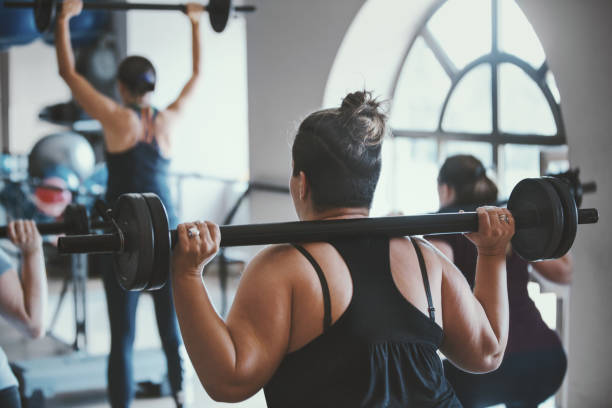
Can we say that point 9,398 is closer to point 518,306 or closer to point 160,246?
point 160,246

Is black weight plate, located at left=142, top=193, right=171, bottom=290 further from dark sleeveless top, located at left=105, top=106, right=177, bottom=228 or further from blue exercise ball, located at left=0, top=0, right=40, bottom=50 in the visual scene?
blue exercise ball, located at left=0, top=0, right=40, bottom=50

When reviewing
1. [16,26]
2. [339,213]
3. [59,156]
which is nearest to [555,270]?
[339,213]

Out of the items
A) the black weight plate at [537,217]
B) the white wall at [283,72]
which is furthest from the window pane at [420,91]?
the black weight plate at [537,217]

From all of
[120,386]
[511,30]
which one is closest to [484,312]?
→ [120,386]

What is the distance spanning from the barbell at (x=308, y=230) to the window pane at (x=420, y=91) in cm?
212

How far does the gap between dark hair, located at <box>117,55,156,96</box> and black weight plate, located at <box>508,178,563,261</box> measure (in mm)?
1542

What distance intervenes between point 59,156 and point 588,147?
3807 mm

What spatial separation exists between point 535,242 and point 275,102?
2.82m

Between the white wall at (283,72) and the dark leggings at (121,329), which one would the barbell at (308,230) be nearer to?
the dark leggings at (121,329)

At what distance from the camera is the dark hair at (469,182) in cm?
200

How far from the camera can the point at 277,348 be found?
106cm

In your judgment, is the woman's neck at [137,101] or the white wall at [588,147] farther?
the woman's neck at [137,101]

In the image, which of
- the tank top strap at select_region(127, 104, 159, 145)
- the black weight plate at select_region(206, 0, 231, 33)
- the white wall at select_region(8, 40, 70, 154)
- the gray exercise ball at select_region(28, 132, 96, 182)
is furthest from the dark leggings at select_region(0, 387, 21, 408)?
the white wall at select_region(8, 40, 70, 154)

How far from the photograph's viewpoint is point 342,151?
1129 mm
